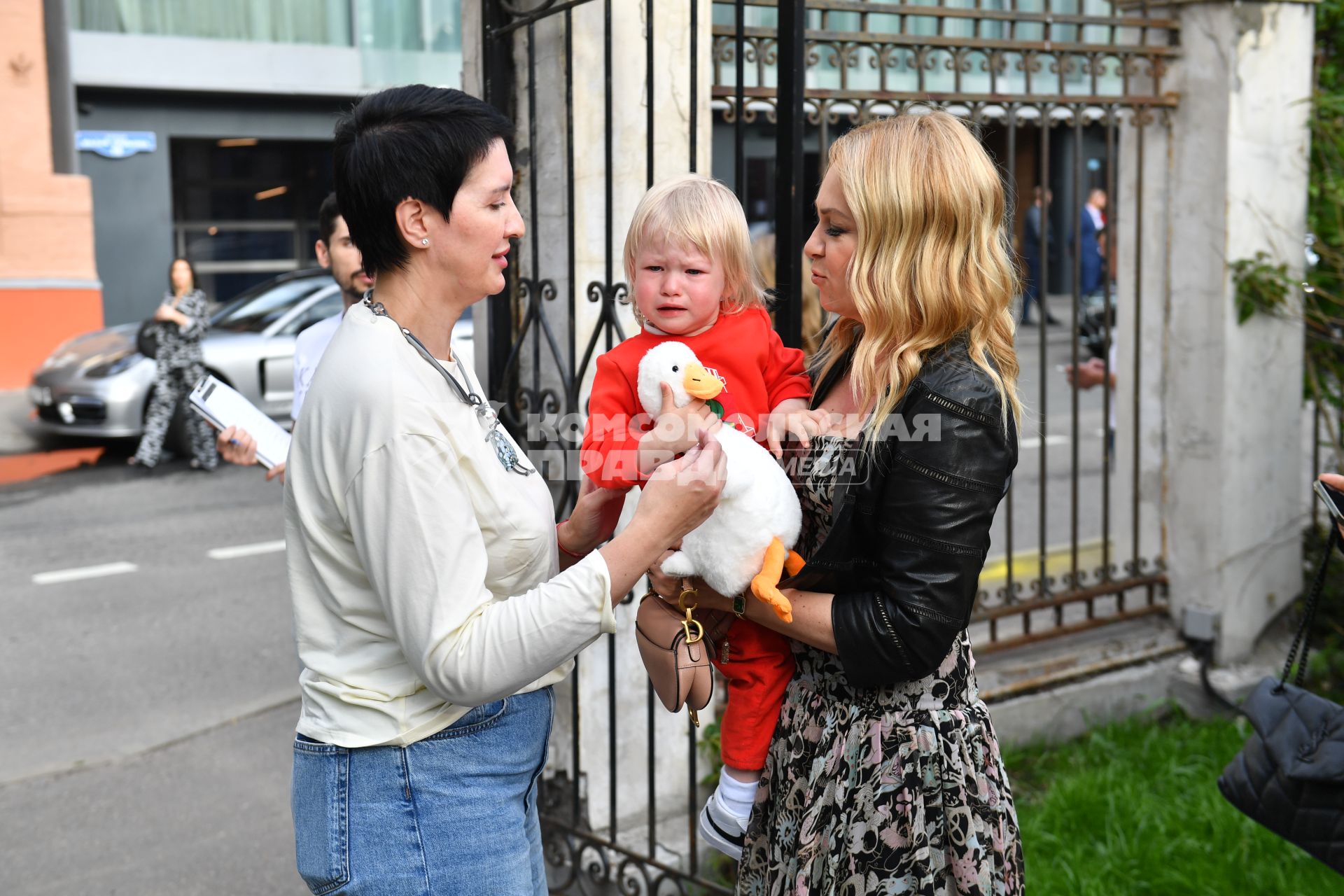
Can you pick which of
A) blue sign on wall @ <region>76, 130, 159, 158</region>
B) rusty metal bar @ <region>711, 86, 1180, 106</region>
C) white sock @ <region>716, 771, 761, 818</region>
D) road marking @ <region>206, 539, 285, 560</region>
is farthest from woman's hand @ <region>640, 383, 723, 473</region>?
blue sign on wall @ <region>76, 130, 159, 158</region>

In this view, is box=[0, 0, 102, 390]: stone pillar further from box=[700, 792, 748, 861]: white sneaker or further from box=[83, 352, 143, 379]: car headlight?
box=[700, 792, 748, 861]: white sneaker

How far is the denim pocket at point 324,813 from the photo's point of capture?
6.35 ft

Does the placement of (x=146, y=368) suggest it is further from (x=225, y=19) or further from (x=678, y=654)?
(x=678, y=654)

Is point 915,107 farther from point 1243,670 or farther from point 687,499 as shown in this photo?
point 687,499

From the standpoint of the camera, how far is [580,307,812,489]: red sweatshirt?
2.13m

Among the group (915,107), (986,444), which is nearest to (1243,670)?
(915,107)

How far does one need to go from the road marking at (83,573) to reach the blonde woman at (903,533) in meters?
6.44

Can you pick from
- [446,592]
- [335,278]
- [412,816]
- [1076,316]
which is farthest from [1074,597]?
[446,592]

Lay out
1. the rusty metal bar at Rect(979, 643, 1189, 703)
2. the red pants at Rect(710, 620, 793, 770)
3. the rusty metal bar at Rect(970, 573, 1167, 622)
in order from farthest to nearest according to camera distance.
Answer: the rusty metal bar at Rect(970, 573, 1167, 622) < the rusty metal bar at Rect(979, 643, 1189, 703) < the red pants at Rect(710, 620, 793, 770)

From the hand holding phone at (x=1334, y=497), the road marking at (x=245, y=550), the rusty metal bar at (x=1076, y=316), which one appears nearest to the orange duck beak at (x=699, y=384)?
the hand holding phone at (x=1334, y=497)

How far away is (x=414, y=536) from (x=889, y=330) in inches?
32.8

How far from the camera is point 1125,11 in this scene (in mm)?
5285

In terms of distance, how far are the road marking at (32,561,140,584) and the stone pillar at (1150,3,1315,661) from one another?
595 centimetres

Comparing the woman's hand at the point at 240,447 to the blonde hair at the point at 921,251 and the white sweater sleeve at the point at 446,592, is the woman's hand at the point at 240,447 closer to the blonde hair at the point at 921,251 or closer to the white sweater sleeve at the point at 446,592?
the white sweater sleeve at the point at 446,592
